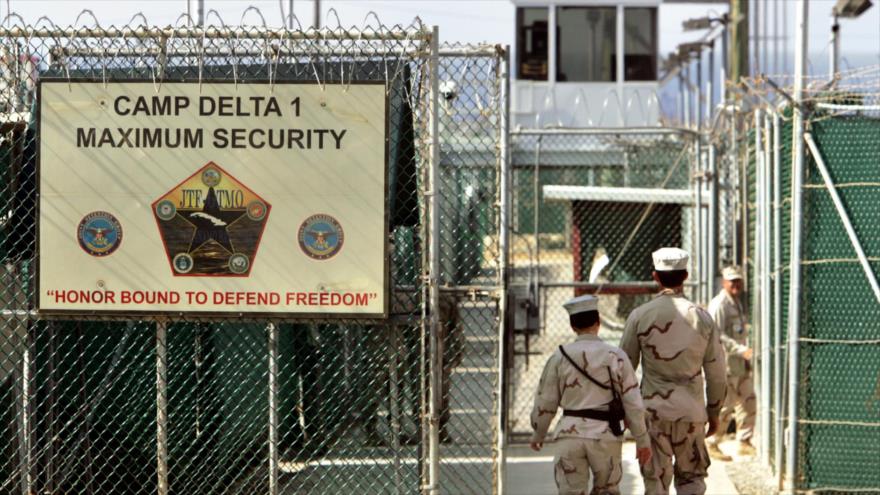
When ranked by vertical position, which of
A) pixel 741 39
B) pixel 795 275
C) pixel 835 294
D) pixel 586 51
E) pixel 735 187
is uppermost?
pixel 586 51

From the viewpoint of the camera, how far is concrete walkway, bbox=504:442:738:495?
10453 millimetres

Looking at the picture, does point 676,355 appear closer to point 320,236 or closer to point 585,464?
point 585,464

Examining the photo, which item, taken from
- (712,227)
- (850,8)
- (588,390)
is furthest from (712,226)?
(588,390)

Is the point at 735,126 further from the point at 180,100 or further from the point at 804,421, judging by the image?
the point at 180,100

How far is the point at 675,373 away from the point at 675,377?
0.09 feet

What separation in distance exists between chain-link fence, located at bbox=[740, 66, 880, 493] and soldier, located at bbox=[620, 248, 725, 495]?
1695 millimetres

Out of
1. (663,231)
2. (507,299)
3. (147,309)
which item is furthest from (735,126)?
(147,309)

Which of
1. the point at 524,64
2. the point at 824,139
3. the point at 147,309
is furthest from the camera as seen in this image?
the point at 524,64

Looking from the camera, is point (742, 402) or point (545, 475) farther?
point (742, 402)

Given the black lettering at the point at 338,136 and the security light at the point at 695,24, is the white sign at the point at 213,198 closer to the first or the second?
the black lettering at the point at 338,136

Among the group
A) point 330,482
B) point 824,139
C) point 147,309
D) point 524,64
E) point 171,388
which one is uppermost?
point 524,64

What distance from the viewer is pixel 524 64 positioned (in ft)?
95.8

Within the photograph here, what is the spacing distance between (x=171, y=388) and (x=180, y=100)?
1923 millimetres

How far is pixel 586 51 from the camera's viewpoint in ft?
96.3
